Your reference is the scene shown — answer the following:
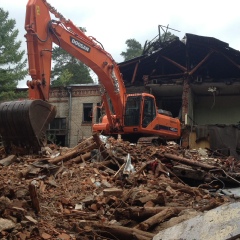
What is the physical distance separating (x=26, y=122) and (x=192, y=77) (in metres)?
15.6

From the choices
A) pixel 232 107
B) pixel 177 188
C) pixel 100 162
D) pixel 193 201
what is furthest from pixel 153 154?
pixel 232 107

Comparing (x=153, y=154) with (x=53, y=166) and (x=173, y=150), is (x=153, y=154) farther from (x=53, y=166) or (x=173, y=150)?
(x=53, y=166)

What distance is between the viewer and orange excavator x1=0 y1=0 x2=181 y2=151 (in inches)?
344

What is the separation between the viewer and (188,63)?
75.2 ft

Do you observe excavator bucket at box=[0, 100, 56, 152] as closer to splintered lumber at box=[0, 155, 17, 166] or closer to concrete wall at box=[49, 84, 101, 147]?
splintered lumber at box=[0, 155, 17, 166]

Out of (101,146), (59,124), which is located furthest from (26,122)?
(59,124)

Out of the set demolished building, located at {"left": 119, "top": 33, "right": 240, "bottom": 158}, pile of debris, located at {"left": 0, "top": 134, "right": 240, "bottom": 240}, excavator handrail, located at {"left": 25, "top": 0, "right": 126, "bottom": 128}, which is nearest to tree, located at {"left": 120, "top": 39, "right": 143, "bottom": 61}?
demolished building, located at {"left": 119, "top": 33, "right": 240, "bottom": 158}

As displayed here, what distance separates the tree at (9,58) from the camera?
26.0 metres

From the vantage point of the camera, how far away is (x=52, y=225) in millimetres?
5465

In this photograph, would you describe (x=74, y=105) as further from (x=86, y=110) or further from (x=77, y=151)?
(x=77, y=151)

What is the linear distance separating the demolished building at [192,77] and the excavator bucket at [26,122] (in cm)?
1323

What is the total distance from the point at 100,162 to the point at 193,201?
3.12m

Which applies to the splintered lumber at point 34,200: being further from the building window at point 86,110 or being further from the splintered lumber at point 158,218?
the building window at point 86,110

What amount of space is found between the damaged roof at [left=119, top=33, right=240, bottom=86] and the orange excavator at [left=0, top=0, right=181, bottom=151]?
297 inches
